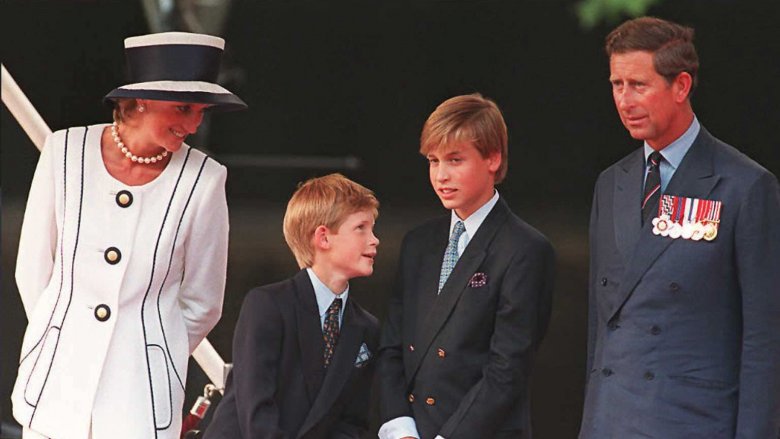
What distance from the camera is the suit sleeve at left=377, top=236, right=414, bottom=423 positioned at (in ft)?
10.7

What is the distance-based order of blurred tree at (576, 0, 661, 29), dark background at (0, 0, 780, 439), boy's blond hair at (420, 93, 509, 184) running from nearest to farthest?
boy's blond hair at (420, 93, 509, 184) → blurred tree at (576, 0, 661, 29) → dark background at (0, 0, 780, 439)

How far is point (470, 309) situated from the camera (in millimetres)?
3184

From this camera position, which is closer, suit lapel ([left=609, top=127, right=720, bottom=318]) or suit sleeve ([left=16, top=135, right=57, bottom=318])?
suit lapel ([left=609, top=127, right=720, bottom=318])

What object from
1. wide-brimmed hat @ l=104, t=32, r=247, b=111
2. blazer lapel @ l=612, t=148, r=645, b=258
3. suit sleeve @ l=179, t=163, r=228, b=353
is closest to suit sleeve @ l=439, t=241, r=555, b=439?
blazer lapel @ l=612, t=148, r=645, b=258

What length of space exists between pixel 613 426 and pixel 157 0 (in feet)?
24.8

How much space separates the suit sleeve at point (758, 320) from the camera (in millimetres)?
2791

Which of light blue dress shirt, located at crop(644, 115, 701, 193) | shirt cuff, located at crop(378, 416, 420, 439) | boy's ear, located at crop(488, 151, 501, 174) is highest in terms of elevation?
light blue dress shirt, located at crop(644, 115, 701, 193)

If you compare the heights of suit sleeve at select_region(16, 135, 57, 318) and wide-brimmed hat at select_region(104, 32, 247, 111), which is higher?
wide-brimmed hat at select_region(104, 32, 247, 111)

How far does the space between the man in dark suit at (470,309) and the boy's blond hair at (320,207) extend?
19 cm

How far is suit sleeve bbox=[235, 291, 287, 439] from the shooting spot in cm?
311

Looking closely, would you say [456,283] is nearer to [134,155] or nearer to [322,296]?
[322,296]

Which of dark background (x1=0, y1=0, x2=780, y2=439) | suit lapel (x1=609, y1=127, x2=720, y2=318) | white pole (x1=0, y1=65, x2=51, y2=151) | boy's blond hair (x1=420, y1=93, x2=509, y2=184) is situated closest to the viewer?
suit lapel (x1=609, y1=127, x2=720, y2=318)

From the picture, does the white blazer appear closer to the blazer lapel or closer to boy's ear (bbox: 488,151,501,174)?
boy's ear (bbox: 488,151,501,174)

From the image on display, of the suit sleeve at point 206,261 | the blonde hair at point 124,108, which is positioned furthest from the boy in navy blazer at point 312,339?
the blonde hair at point 124,108
